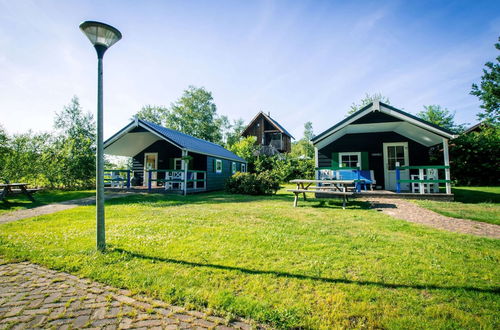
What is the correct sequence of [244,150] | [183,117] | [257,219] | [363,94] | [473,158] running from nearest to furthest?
[257,219] < [473,158] < [244,150] < [363,94] < [183,117]

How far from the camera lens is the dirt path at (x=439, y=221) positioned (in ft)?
14.4

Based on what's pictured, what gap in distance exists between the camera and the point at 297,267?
2.76m

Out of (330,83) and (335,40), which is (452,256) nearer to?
(335,40)

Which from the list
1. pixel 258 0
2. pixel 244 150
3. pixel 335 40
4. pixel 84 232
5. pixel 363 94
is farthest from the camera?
pixel 363 94

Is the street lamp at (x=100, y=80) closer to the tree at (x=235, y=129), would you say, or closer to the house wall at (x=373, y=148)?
the house wall at (x=373, y=148)

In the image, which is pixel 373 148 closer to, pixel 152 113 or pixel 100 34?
pixel 100 34

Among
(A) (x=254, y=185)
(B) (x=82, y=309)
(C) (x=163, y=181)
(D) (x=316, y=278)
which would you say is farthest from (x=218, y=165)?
(B) (x=82, y=309)

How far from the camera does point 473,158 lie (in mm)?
14828

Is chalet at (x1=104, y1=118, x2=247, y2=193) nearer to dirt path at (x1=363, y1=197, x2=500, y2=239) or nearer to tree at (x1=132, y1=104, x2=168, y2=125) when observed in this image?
dirt path at (x1=363, y1=197, x2=500, y2=239)

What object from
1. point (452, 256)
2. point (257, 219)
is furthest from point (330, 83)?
point (452, 256)

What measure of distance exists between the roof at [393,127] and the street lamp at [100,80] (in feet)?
27.4

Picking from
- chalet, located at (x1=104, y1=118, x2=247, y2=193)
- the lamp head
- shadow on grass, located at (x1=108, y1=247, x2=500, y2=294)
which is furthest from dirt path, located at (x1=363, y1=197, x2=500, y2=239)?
chalet, located at (x1=104, y1=118, x2=247, y2=193)

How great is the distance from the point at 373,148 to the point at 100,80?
1242cm

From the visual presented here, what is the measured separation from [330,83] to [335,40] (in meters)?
4.25
